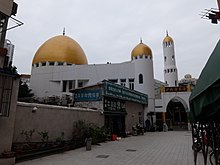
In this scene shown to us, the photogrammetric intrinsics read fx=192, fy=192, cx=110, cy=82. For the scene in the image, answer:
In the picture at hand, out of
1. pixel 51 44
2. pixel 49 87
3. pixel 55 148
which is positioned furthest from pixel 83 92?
pixel 51 44

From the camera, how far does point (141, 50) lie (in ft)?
87.5

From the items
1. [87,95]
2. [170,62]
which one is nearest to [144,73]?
[87,95]

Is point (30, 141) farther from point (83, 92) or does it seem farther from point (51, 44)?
point (51, 44)

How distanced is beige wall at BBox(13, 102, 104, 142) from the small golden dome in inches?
664

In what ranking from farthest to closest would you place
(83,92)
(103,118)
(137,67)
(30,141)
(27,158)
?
(137,67) < (83,92) < (103,118) < (30,141) < (27,158)

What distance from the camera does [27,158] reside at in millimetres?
6688

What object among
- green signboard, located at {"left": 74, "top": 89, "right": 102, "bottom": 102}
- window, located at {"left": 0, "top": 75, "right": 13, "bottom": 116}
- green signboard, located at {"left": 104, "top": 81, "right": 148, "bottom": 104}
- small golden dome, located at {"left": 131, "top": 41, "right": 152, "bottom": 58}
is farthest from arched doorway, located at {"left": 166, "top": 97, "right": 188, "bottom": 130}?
window, located at {"left": 0, "top": 75, "right": 13, "bottom": 116}

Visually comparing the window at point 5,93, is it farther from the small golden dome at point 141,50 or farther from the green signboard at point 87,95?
the small golden dome at point 141,50

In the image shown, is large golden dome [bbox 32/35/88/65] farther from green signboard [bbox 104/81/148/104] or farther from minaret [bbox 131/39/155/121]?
green signboard [bbox 104/81/148/104]

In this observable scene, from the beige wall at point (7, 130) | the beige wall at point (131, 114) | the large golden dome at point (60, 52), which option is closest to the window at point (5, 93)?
the beige wall at point (7, 130)

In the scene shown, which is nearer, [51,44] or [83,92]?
[83,92]

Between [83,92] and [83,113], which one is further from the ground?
[83,92]

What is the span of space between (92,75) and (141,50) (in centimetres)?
769

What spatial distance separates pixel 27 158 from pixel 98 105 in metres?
7.78
